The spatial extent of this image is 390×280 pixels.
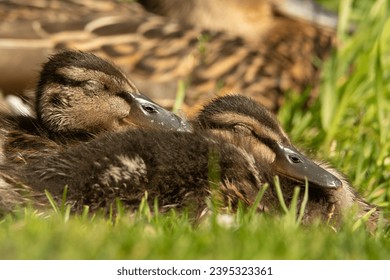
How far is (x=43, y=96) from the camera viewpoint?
395cm

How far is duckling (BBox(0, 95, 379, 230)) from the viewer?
338 cm

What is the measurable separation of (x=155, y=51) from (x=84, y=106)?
1.68 metres

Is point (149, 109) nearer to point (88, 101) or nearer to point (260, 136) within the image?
point (88, 101)

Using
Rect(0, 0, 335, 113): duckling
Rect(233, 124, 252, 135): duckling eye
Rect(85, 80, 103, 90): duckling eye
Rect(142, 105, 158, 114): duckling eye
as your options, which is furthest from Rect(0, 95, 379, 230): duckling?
Rect(0, 0, 335, 113): duckling

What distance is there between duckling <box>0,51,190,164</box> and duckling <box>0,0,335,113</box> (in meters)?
1.33

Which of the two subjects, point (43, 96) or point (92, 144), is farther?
point (43, 96)

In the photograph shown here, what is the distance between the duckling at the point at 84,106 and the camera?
152 inches

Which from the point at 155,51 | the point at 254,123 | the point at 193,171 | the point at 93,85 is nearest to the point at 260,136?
the point at 254,123

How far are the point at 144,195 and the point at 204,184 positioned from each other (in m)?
0.21

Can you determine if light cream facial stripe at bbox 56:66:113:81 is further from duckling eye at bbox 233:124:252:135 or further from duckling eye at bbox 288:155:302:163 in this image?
duckling eye at bbox 288:155:302:163

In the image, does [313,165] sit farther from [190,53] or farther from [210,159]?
[190,53]

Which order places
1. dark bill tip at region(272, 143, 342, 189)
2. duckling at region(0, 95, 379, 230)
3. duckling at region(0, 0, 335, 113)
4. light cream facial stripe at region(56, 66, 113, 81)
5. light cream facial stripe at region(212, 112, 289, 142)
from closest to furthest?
duckling at region(0, 95, 379, 230), dark bill tip at region(272, 143, 342, 189), light cream facial stripe at region(212, 112, 289, 142), light cream facial stripe at region(56, 66, 113, 81), duckling at region(0, 0, 335, 113)

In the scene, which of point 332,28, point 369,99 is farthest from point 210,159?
point 332,28
